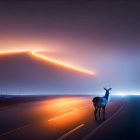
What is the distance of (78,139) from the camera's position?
325 inches

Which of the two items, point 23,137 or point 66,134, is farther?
point 66,134

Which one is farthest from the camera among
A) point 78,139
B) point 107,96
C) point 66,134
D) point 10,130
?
point 107,96

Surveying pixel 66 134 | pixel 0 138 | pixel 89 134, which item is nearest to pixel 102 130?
pixel 89 134

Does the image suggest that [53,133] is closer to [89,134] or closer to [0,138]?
[89,134]

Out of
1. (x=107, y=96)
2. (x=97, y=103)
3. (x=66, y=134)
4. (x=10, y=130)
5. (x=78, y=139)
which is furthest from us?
(x=107, y=96)

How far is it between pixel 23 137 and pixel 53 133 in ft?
4.49

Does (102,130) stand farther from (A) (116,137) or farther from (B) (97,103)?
(B) (97,103)

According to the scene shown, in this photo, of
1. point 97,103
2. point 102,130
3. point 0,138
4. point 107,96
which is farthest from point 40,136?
point 107,96

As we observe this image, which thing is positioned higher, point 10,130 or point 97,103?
point 97,103

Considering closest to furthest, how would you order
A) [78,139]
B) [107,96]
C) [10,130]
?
[78,139] < [10,130] < [107,96]

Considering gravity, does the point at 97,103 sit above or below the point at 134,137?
above

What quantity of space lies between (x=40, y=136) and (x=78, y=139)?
160 cm

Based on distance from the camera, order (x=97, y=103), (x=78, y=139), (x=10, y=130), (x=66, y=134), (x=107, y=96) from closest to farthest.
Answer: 1. (x=78, y=139)
2. (x=66, y=134)
3. (x=10, y=130)
4. (x=97, y=103)
5. (x=107, y=96)

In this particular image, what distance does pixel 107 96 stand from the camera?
581 inches
